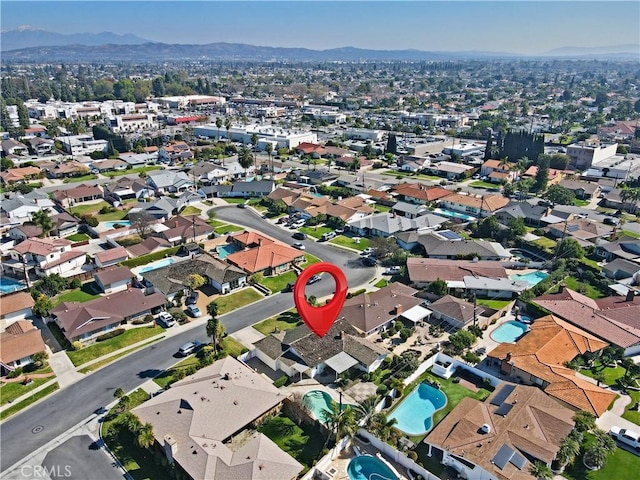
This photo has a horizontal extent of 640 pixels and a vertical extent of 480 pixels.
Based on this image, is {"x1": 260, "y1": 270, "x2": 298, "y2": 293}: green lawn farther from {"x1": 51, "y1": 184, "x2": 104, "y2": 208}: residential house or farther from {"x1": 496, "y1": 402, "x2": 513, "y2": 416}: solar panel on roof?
{"x1": 51, "y1": 184, "x2": 104, "y2": 208}: residential house

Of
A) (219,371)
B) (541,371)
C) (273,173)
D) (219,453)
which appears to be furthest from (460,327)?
(273,173)

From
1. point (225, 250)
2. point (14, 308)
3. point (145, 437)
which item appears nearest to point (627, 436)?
point (145, 437)

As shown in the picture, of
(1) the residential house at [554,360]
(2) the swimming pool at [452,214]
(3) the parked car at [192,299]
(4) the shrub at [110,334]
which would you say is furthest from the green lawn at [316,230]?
(1) the residential house at [554,360]

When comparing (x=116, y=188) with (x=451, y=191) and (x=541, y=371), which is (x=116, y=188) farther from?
(x=541, y=371)

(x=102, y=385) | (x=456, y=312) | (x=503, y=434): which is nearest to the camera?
(x=503, y=434)

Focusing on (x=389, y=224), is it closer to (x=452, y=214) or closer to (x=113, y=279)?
(x=452, y=214)

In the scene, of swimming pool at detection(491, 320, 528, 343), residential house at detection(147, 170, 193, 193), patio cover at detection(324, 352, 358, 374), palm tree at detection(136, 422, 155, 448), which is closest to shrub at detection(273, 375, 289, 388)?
patio cover at detection(324, 352, 358, 374)
